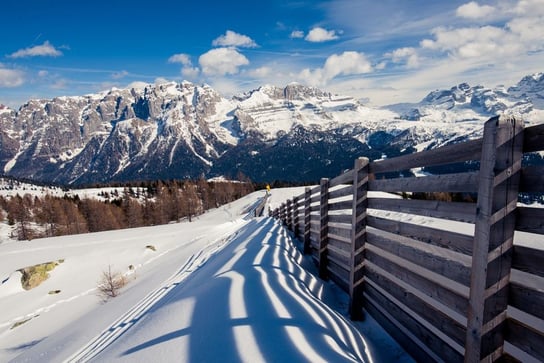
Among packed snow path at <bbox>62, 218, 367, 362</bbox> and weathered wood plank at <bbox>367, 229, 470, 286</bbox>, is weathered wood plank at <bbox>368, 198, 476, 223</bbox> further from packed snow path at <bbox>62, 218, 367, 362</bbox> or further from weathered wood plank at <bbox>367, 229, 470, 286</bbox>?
packed snow path at <bbox>62, 218, 367, 362</bbox>

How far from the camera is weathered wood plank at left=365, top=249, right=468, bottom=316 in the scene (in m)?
2.99

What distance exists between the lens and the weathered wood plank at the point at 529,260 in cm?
225

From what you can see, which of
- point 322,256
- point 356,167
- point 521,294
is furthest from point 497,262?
point 322,256

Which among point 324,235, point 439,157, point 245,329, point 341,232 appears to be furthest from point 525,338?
Result: point 324,235

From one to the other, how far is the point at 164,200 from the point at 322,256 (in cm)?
8759

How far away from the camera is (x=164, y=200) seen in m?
89.9

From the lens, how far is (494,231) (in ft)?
7.98

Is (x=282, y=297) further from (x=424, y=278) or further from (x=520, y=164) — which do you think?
(x=520, y=164)

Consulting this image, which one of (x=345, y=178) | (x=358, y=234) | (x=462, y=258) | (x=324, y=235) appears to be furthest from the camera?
(x=324, y=235)

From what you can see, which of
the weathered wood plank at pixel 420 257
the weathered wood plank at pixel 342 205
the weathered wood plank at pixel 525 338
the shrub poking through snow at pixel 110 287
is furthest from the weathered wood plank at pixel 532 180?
the shrub poking through snow at pixel 110 287

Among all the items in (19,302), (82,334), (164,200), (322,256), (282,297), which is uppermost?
(282,297)

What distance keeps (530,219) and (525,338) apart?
0.85 metres

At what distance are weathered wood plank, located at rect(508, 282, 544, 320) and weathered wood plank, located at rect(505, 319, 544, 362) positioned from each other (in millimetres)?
122

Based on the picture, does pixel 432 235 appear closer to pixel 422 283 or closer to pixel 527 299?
pixel 422 283
